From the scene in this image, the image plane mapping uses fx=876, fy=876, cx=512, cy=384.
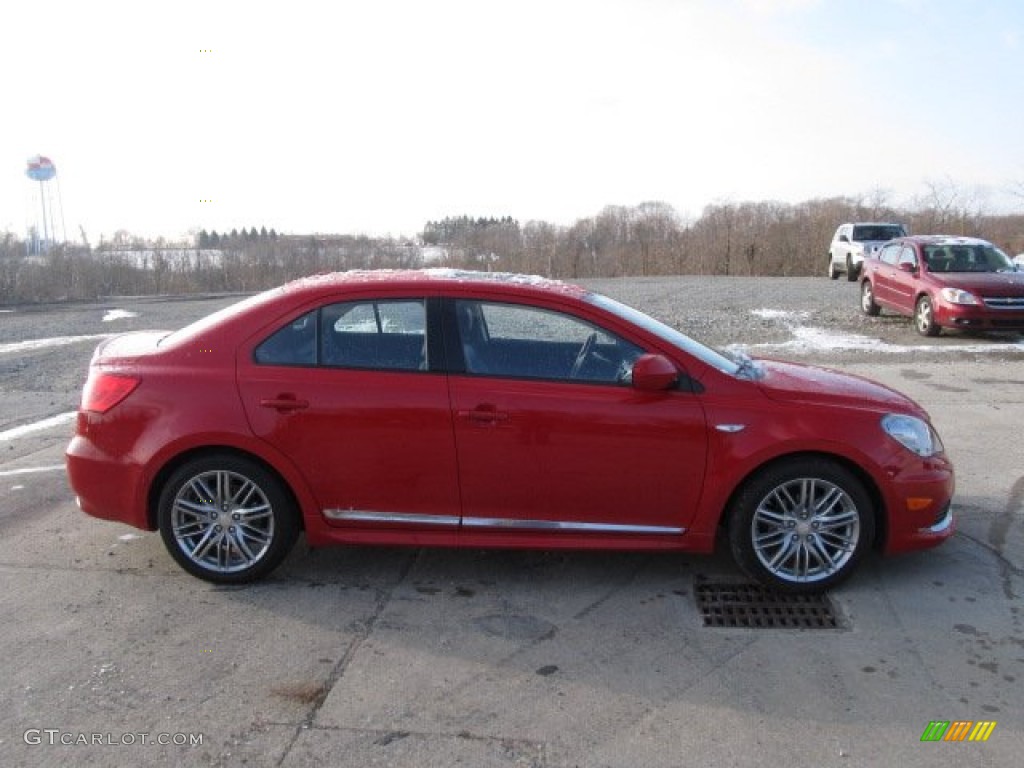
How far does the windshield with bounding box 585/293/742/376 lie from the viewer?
4.54 metres

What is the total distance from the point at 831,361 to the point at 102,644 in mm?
10281

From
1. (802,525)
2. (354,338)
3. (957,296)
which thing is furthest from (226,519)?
(957,296)

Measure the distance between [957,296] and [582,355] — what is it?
1113 cm

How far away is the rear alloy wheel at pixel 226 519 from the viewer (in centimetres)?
448

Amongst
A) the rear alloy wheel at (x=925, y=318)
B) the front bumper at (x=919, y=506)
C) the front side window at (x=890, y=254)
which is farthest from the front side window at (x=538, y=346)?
the front side window at (x=890, y=254)

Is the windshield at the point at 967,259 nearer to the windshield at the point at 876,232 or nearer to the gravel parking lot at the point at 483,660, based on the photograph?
the gravel parking lot at the point at 483,660

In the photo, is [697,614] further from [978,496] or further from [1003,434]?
[1003,434]

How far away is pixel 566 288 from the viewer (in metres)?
4.80

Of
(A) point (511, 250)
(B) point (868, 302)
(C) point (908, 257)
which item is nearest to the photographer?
(C) point (908, 257)

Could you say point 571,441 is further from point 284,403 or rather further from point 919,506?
point 919,506

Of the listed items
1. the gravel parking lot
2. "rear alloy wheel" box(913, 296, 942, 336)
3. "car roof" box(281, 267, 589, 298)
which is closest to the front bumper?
the gravel parking lot

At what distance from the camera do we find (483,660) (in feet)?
12.5

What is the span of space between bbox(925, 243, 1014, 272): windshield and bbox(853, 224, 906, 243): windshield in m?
13.1

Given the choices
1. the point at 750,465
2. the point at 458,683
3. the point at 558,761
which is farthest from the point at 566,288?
the point at 558,761
